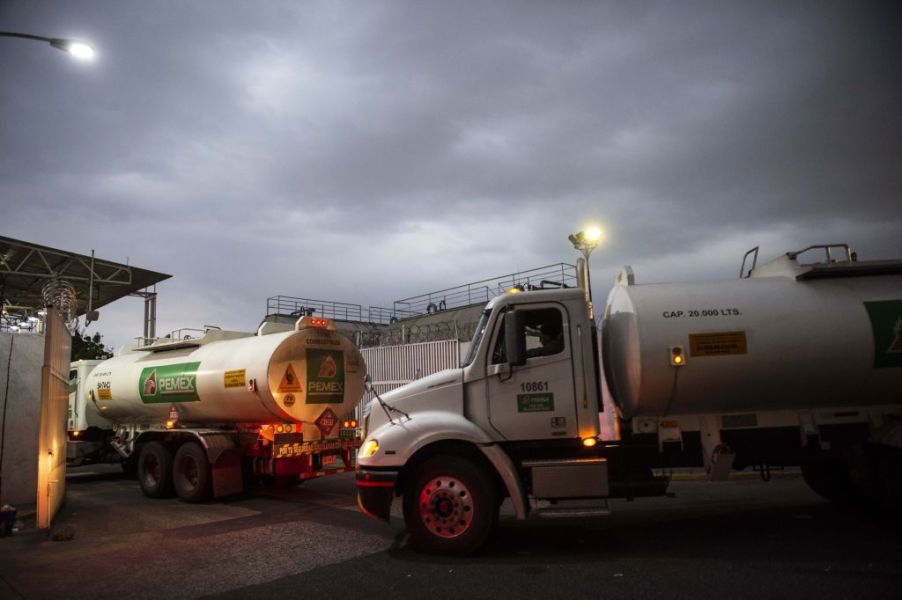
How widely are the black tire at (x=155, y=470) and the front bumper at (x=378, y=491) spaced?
6331mm

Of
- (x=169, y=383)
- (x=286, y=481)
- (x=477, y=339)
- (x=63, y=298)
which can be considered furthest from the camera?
(x=63, y=298)

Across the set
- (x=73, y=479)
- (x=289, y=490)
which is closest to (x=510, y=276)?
(x=289, y=490)

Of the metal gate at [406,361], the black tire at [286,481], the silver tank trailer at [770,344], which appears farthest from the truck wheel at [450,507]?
the metal gate at [406,361]

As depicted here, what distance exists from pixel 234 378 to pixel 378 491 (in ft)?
17.1

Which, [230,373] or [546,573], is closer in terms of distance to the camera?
[546,573]

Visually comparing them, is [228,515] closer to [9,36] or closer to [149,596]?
[149,596]

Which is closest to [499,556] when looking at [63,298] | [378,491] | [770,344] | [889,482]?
[378,491]

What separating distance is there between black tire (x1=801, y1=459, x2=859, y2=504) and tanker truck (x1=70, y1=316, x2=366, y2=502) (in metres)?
7.47

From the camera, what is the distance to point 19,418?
31.4 feet

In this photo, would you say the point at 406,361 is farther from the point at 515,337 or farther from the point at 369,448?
the point at 515,337

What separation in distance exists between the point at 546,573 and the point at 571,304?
291cm

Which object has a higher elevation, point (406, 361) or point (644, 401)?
point (406, 361)

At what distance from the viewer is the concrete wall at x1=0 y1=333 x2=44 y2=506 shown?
30.9 ft

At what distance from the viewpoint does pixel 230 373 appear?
10914 millimetres
